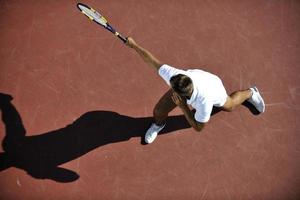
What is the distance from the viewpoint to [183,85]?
3.89 metres

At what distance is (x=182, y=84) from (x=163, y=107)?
3.50 ft

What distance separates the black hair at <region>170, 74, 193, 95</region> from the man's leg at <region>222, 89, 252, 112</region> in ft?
3.52

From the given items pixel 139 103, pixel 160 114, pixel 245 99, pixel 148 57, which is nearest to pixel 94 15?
pixel 148 57

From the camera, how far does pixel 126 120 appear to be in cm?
553

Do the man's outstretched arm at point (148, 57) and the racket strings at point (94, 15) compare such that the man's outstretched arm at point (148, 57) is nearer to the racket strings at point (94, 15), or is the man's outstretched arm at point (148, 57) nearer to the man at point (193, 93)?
the man at point (193, 93)

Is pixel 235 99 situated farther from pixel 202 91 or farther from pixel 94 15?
pixel 94 15

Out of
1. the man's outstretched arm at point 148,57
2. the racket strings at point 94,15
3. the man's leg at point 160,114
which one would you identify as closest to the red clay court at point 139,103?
the man's leg at point 160,114

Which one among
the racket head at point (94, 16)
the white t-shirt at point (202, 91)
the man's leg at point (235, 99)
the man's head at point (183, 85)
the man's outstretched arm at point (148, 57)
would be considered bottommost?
the man's leg at point (235, 99)

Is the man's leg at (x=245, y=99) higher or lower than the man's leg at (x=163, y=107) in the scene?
lower

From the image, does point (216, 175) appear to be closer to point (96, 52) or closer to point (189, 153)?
point (189, 153)

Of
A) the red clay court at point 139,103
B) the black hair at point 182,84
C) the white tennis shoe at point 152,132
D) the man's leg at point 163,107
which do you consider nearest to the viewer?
the black hair at point 182,84

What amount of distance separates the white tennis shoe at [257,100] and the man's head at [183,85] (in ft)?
5.70

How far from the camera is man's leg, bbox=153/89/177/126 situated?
4786mm

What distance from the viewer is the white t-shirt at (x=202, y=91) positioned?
4059 millimetres
